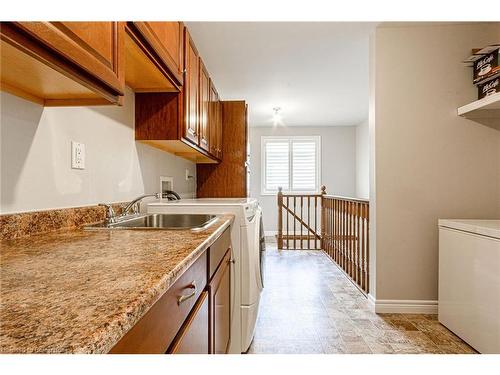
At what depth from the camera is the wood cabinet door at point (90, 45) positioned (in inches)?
28.0

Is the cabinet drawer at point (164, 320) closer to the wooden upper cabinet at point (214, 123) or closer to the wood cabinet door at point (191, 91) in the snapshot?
the wood cabinet door at point (191, 91)

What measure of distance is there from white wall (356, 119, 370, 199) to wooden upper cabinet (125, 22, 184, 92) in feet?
16.6

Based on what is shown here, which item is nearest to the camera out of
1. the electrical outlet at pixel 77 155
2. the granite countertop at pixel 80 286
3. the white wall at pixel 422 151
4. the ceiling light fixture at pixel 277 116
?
the granite countertop at pixel 80 286

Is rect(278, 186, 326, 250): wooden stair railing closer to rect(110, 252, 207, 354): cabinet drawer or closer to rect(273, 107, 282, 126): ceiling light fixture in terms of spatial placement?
rect(273, 107, 282, 126): ceiling light fixture

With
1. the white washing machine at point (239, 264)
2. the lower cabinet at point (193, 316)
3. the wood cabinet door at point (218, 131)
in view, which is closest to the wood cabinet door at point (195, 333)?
the lower cabinet at point (193, 316)

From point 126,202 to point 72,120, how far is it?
0.64m

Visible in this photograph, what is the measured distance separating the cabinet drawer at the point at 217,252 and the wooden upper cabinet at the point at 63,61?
2.23ft

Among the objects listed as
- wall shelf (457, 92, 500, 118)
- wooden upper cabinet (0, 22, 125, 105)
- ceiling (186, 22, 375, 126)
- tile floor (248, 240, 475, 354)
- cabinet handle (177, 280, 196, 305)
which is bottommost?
tile floor (248, 240, 475, 354)

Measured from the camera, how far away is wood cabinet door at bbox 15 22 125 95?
71 centimetres

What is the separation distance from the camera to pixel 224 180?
13.0 ft

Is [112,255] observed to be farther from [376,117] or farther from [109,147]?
[376,117]

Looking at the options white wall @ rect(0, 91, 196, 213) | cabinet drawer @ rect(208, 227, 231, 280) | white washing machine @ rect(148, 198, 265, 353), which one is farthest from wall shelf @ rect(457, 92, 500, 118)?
white wall @ rect(0, 91, 196, 213)

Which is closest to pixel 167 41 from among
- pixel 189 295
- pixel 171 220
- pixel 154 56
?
pixel 154 56

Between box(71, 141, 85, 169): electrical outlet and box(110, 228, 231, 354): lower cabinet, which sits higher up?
box(71, 141, 85, 169): electrical outlet
